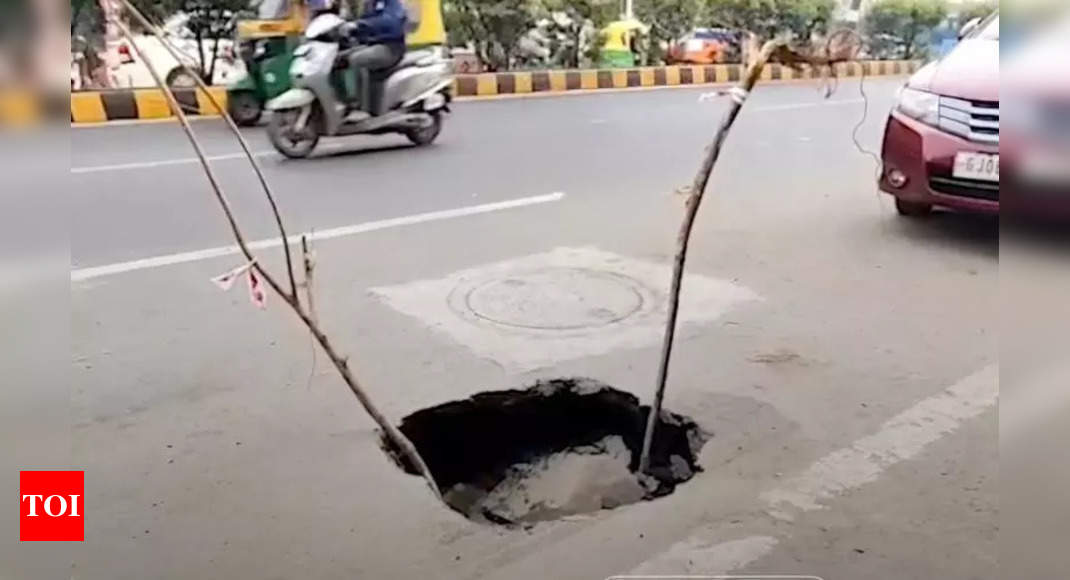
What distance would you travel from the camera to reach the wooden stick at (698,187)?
2465mm

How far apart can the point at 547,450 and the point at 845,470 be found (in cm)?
91

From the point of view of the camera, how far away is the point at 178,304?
13.3 feet

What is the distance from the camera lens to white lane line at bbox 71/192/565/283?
14.6ft

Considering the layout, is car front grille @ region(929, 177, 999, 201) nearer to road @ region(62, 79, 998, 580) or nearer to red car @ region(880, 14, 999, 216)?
red car @ region(880, 14, 999, 216)

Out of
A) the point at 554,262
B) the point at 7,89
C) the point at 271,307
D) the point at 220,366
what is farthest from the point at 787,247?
the point at 7,89

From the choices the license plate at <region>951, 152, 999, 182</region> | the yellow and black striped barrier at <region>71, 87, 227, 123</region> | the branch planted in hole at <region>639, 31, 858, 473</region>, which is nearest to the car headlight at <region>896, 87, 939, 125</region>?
the license plate at <region>951, 152, 999, 182</region>

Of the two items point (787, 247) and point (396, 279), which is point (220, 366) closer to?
point (396, 279)

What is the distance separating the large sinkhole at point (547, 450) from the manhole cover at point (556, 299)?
0.60 metres

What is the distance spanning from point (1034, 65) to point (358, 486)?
1.81 metres

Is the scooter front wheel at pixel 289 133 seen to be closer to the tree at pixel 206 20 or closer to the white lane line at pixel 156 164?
the white lane line at pixel 156 164

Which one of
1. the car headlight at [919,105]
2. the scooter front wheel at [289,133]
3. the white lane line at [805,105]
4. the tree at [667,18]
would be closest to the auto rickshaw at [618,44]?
the tree at [667,18]

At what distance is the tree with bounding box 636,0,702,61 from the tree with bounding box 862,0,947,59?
2.53 metres

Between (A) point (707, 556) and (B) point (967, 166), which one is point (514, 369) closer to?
(A) point (707, 556)

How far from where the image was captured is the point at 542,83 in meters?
12.8
